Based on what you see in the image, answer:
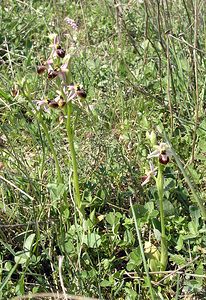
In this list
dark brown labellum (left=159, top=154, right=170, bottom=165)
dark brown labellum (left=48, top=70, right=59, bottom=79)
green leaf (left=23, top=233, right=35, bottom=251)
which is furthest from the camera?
green leaf (left=23, top=233, right=35, bottom=251)

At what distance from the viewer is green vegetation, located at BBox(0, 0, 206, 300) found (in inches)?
61.1

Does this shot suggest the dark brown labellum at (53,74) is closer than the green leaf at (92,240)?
Yes

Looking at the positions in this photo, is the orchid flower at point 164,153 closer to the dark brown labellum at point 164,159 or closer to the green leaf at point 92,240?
the dark brown labellum at point 164,159

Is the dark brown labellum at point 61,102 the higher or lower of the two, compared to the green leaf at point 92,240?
higher

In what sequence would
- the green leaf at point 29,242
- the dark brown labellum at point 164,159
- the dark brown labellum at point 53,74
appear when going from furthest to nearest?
the green leaf at point 29,242, the dark brown labellum at point 53,74, the dark brown labellum at point 164,159

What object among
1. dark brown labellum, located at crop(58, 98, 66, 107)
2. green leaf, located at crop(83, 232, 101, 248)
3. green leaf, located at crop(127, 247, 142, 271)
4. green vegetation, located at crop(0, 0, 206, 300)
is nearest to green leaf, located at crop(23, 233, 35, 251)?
green vegetation, located at crop(0, 0, 206, 300)

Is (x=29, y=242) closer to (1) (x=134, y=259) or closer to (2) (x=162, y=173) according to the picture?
(1) (x=134, y=259)

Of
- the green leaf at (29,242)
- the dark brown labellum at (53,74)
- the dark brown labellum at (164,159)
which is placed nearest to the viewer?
the dark brown labellum at (164,159)

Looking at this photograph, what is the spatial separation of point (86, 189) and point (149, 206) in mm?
221

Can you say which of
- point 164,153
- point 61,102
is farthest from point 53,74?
point 164,153

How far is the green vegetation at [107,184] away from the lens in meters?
1.55

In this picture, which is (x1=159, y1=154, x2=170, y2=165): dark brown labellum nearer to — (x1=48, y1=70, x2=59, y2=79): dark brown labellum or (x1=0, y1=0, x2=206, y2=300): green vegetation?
(x1=0, y1=0, x2=206, y2=300): green vegetation

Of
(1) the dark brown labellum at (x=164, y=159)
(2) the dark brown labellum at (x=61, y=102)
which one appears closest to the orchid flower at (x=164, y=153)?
(1) the dark brown labellum at (x=164, y=159)

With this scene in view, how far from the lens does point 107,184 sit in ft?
6.17
